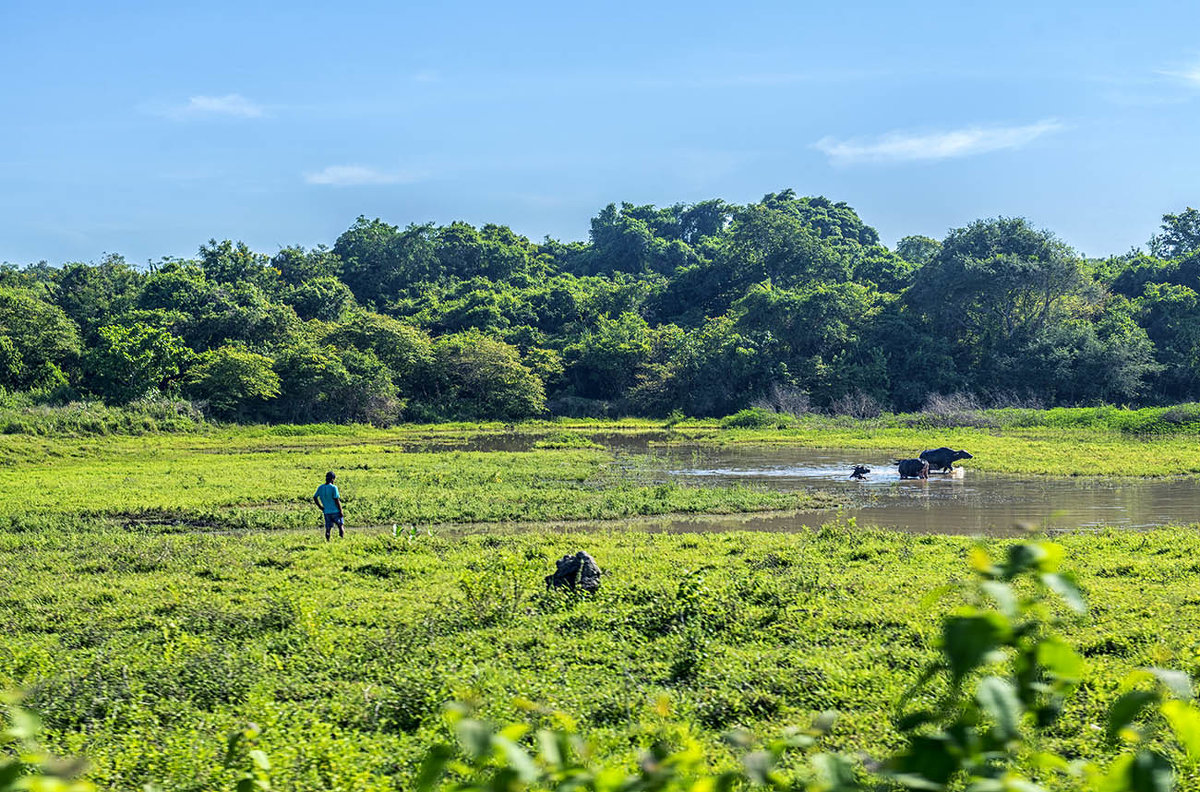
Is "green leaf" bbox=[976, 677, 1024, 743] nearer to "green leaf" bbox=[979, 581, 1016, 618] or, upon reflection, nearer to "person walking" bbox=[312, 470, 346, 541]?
"green leaf" bbox=[979, 581, 1016, 618]

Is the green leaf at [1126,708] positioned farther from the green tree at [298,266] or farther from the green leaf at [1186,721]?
the green tree at [298,266]

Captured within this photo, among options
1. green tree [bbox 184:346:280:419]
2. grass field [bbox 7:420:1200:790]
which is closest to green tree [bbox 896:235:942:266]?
green tree [bbox 184:346:280:419]

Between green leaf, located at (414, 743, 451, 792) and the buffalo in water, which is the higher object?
green leaf, located at (414, 743, 451, 792)

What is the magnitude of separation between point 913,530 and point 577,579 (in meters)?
7.71

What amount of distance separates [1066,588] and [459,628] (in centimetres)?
758

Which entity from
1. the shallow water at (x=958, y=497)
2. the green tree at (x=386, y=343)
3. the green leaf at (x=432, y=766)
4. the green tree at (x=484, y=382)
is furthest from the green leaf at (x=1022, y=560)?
the green tree at (x=386, y=343)

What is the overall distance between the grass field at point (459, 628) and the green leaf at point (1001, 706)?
0.53 feet

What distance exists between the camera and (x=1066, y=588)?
1.53m

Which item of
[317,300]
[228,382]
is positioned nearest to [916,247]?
[317,300]

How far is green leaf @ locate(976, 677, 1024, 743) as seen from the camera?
160 cm

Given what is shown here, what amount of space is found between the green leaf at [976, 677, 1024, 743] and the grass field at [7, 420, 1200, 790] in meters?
0.16

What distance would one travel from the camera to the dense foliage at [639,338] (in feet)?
148

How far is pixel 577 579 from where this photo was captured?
1010 cm

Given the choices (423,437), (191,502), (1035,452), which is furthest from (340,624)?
(423,437)
